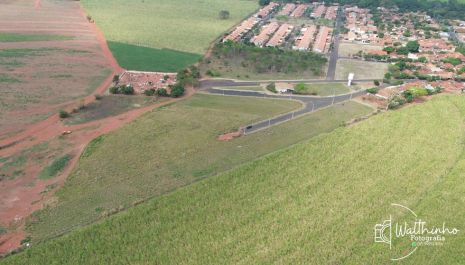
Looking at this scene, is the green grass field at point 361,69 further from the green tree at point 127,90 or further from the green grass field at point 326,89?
the green tree at point 127,90

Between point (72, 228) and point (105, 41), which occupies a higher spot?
point (105, 41)

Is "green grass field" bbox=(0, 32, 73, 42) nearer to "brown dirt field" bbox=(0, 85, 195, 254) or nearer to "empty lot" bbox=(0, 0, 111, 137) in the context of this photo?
"empty lot" bbox=(0, 0, 111, 137)

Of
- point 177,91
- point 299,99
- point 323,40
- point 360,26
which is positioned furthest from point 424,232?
point 360,26

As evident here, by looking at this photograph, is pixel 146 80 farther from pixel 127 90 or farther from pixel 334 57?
pixel 334 57

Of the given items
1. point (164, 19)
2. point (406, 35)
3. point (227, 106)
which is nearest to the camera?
point (227, 106)

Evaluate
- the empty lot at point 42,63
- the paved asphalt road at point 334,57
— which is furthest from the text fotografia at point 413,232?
the empty lot at point 42,63

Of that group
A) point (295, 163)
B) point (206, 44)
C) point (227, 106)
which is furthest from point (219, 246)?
point (206, 44)

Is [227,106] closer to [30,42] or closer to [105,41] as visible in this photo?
[105,41]
